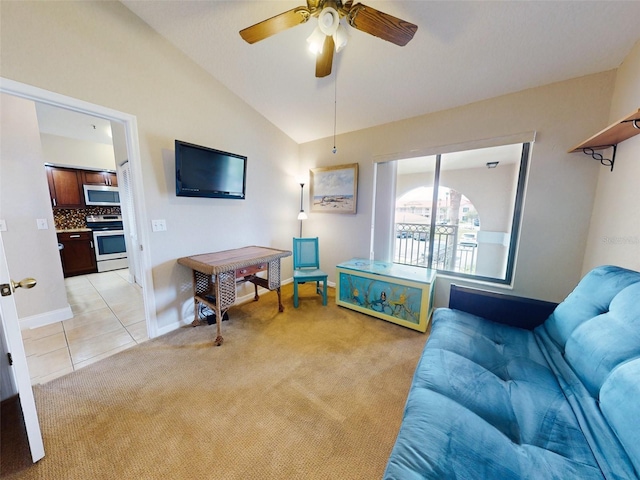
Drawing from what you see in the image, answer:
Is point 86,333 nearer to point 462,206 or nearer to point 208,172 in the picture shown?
point 208,172

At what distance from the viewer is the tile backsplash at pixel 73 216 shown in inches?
162

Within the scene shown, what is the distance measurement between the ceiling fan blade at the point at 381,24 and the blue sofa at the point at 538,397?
1.75 metres

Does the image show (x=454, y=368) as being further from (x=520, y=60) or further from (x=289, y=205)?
(x=289, y=205)

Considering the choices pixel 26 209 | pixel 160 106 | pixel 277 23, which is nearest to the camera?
pixel 277 23

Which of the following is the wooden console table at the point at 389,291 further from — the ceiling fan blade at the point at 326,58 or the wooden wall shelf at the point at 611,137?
the ceiling fan blade at the point at 326,58

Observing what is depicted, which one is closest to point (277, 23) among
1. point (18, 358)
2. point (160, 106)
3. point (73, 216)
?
point (160, 106)

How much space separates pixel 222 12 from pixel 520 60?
2.36 meters

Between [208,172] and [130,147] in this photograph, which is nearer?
[130,147]

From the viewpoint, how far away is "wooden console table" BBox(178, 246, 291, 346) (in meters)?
2.11

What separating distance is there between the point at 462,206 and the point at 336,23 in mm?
2474

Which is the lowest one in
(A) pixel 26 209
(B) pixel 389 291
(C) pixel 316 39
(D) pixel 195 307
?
(D) pixel 195 307

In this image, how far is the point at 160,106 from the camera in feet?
6.95

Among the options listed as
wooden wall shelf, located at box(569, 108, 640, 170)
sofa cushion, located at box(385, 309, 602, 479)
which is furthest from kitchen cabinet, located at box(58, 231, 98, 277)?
wooden wall shelf, located at box(569, 108, 640, 170)

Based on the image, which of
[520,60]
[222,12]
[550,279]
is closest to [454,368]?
[550,279]
